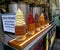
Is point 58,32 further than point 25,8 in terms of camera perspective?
Yes

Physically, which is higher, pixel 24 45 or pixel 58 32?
pixel 24 45

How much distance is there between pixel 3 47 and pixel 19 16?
0.26m

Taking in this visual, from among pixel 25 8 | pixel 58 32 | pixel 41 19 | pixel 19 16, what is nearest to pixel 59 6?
pixel 58 32

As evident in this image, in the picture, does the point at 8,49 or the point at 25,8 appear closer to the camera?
the point at 8,49

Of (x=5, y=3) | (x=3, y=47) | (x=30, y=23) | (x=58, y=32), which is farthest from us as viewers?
(x=58, y=32)

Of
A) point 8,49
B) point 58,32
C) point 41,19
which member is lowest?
point 58,32

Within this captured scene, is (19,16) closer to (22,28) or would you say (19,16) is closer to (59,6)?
(22,28)

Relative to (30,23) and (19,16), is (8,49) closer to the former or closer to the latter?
(19,16)

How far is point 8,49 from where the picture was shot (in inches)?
33.3

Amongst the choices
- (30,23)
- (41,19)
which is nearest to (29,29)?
(30,23)

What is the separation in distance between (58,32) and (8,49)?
12.3 ft

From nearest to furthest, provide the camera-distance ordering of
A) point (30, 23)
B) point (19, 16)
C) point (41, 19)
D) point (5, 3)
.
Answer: point (19, 16) → point (30, 23) → point (5, 3) → point (41, 19)

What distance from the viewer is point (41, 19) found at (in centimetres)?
173

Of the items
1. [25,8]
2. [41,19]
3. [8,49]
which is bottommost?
[8,49]
